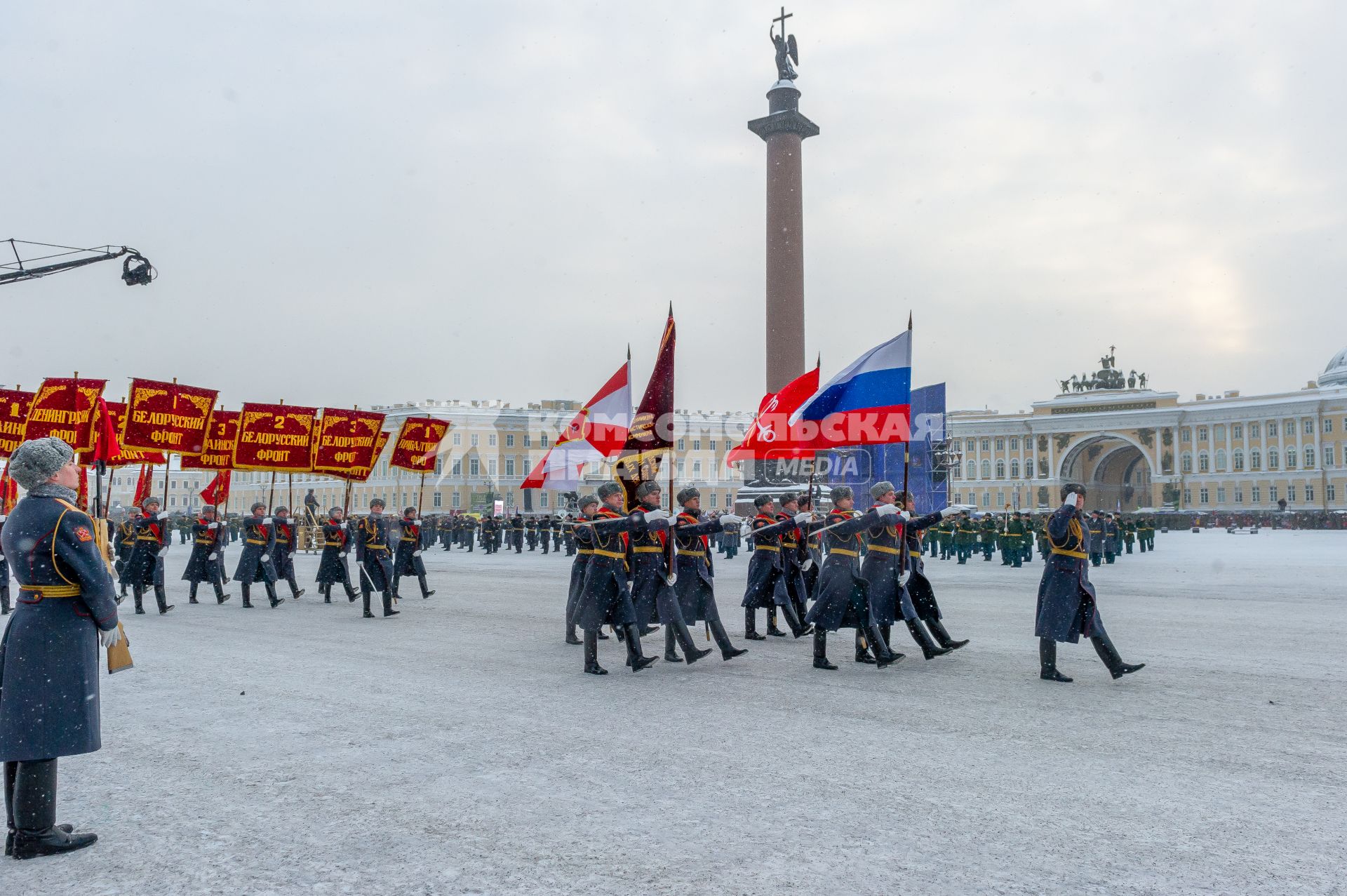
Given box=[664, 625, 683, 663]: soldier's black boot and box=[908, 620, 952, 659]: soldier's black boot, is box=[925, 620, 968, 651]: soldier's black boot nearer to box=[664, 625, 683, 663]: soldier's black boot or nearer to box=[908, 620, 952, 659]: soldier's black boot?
box=[908, 620, 952, 659]: soldier's black boot

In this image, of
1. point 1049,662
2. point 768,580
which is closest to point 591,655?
point 768,580

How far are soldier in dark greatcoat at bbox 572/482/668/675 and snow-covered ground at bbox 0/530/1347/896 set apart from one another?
Answer: 20cm

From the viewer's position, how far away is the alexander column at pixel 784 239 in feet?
116

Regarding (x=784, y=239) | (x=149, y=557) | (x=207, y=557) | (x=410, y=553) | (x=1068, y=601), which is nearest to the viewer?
(x=1068, y=601)

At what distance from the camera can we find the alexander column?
35375 millimetres

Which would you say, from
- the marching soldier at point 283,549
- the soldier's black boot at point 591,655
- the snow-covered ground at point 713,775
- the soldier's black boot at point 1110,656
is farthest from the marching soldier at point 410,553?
the soldier's black boot at point 1110,656

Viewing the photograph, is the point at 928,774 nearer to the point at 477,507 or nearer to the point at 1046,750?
the point at 1046,750

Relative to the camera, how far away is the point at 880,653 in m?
7.95

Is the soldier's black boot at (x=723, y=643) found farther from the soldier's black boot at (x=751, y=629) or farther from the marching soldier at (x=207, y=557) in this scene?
the marching soldier at (x=207, y=557)

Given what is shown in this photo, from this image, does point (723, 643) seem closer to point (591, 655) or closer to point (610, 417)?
point (591, 655)

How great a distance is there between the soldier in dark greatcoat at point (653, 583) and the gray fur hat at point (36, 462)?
14.6 feet

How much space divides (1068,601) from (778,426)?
24.4ft

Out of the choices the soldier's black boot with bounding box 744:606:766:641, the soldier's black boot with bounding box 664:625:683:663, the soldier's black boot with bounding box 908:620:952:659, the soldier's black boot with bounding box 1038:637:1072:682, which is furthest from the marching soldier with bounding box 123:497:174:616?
the soldier's black boot with bounding box 1038:637:1072:682

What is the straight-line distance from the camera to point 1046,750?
5270mm
